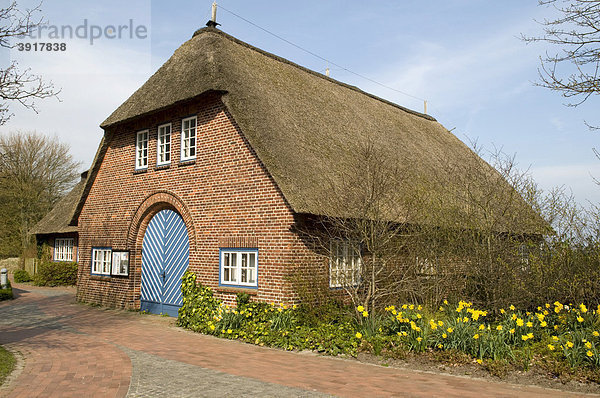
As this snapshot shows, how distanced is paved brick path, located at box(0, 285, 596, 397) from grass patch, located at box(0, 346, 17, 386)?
202mm

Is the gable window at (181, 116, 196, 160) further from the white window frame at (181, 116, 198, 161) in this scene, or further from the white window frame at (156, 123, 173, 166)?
the white window frame at (156, 123, 173, 166)

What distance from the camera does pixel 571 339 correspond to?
8.02 m

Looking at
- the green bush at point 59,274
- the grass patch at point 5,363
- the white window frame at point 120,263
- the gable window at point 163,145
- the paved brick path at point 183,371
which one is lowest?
the paved brick path at point 183,371

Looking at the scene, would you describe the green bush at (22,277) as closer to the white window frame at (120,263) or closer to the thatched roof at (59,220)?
the thatched roof at (59,220)

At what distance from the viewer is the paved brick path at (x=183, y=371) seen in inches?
263

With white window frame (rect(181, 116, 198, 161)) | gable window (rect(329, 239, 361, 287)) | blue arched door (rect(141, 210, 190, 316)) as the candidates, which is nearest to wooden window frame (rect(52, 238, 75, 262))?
blue arched door (rect(141, 210, 190, 316))

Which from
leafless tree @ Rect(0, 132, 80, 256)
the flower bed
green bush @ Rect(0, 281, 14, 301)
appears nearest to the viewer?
the flower bed

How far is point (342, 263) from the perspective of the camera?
1223 centimetres

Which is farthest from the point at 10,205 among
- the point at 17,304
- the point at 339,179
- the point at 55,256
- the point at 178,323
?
the point at 339,179

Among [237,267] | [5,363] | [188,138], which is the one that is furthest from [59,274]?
[5,363]

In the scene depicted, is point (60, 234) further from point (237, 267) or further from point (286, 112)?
point (286, 112)

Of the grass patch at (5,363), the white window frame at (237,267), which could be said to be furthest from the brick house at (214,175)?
the grass patch at (5,363)

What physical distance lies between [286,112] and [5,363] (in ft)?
28.1

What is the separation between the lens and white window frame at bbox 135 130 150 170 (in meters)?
14.9
